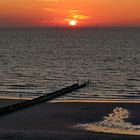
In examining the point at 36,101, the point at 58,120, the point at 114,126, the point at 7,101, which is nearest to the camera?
the point at 114,126

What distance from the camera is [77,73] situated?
324 feet

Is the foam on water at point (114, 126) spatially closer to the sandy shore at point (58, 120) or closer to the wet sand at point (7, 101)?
the sandy shore at point (58, 120)

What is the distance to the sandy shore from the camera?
40.8 metres

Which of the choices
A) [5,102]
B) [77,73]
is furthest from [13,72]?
[5,102]

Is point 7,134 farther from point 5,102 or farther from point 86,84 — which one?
point 86,84

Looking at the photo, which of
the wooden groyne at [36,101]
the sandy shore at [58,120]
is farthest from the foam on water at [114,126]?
the wooden groyne at [36,101]

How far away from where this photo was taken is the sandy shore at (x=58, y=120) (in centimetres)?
4084

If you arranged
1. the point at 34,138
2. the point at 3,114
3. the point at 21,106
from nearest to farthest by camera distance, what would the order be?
1. the point at 34,138
2. the point at 3,114
3. the point at 21,106

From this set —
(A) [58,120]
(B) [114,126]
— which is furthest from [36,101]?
(B) [114,126]

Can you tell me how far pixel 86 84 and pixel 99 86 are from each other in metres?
2.42

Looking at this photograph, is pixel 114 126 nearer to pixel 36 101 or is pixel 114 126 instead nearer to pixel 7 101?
pixel 36 101

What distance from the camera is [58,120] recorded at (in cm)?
4891

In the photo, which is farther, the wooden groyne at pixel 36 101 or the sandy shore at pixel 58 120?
the wooden groyne at pixel 36 101

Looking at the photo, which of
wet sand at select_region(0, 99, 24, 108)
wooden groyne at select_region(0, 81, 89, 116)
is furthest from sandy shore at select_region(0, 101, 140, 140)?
wet sand at select_region(0, 99, 24, 108)
